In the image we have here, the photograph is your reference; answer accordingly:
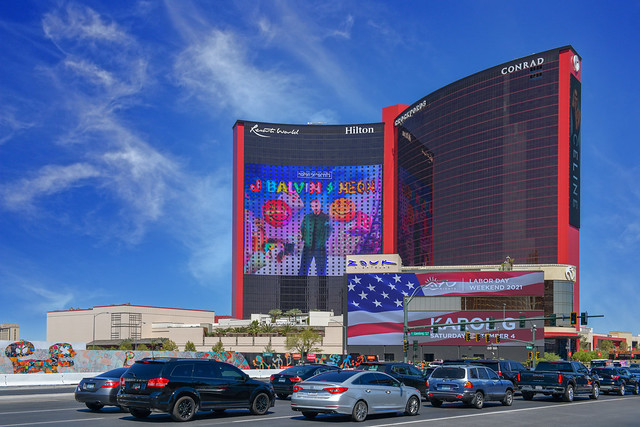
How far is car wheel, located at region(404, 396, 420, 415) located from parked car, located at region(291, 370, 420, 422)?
1.53 feet

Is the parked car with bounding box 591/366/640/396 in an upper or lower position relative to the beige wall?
upper

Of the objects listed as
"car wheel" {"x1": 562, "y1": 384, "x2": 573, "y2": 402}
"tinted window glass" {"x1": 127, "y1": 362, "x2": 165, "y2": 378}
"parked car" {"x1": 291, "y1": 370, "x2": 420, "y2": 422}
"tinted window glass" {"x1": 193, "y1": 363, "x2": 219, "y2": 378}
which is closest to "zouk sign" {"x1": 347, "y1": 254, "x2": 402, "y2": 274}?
"car wheel" {"x1": 562, "y1": 384, "x2": 573, "y2": 402}

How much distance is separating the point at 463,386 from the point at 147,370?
519 inches

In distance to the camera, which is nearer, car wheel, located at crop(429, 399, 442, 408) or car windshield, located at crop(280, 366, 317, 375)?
car wheel, located at crop(429, 399, 442, 408)

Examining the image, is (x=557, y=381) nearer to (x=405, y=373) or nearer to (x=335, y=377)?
(x=405, y=373)

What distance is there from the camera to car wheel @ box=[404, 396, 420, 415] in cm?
2460

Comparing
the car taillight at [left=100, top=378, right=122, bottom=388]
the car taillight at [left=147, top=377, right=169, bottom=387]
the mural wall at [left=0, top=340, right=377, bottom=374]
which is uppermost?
the car taillight at [left=147, top=377, right=169, bottom=387]

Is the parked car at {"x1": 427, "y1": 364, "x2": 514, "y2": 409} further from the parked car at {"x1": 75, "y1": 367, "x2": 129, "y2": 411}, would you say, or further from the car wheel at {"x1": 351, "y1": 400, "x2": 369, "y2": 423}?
the parked car at {"x1": 75, "y1": 367, "x2": 129, "y2": 411}

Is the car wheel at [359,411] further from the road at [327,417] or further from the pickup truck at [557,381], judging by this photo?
the pickup truck at [557,381]

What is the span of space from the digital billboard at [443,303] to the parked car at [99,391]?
93.2 meters

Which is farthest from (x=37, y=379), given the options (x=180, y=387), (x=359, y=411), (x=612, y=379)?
(x=612, y=379)

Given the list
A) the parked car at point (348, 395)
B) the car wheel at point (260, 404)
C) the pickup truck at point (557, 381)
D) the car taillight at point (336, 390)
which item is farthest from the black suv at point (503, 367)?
the car taillight at point (336, 390)

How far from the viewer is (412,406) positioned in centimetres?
2475

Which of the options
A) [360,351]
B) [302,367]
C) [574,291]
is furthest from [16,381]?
[574,291]
